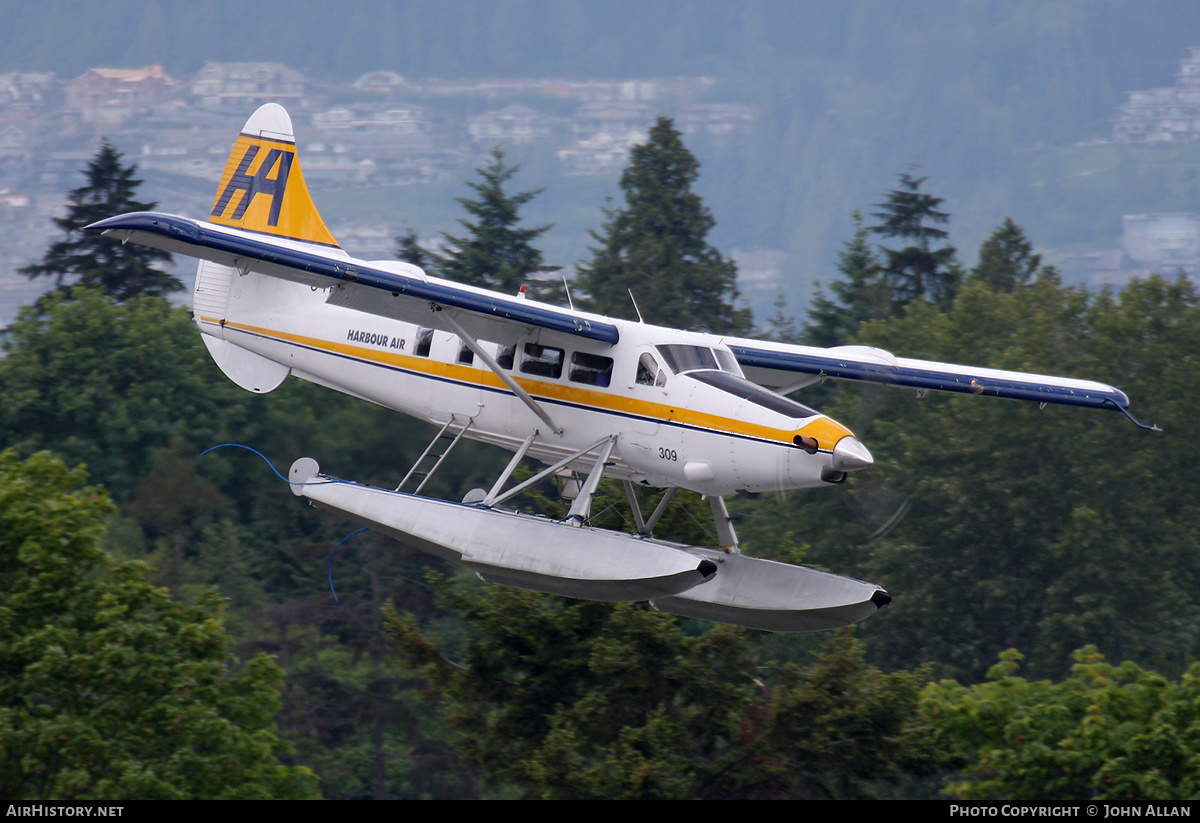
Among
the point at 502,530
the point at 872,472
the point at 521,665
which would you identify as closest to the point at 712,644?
the point at 521,665

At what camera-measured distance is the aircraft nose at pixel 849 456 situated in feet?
50.6

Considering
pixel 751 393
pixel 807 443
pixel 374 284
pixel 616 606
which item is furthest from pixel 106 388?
pixel 807 443

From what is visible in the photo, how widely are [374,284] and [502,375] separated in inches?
82.7

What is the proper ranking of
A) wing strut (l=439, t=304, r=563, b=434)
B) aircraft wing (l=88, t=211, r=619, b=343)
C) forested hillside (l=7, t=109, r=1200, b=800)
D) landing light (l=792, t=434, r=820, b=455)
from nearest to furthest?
landing light (l=792, t=434, r=820, b=455)
aircraft wing (l=88, t=211, r=619, b=343)
wing strut (l=439, t=304, r=563, b=434)
forested hillside (l=7, t=109, r=1200, b=800)

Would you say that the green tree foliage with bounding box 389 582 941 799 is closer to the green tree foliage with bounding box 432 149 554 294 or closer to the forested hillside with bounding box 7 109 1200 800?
the forested hillside with bounding box 7 109 1200 800

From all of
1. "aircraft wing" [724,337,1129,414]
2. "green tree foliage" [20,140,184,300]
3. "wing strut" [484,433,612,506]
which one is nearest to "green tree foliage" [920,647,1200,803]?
"aircraft wing" [724,337,1129,414]

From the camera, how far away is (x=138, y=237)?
→ 633 inches

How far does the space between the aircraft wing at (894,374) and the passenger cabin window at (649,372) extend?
2.43m

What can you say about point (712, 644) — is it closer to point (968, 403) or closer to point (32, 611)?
point (32, 611)

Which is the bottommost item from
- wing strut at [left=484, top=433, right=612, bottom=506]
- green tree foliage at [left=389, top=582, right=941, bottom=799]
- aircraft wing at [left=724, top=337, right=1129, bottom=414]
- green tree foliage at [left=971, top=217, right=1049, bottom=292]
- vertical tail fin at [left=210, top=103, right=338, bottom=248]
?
green tree foliage at [left=389, top=582, right=941, bottom=799]

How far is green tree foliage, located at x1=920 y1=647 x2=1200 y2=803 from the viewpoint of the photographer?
2005 cm

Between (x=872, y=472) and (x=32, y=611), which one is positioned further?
(x=872, y=472)

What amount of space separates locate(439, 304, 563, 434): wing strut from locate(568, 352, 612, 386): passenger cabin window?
59cm

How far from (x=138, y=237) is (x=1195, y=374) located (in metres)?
43.8
